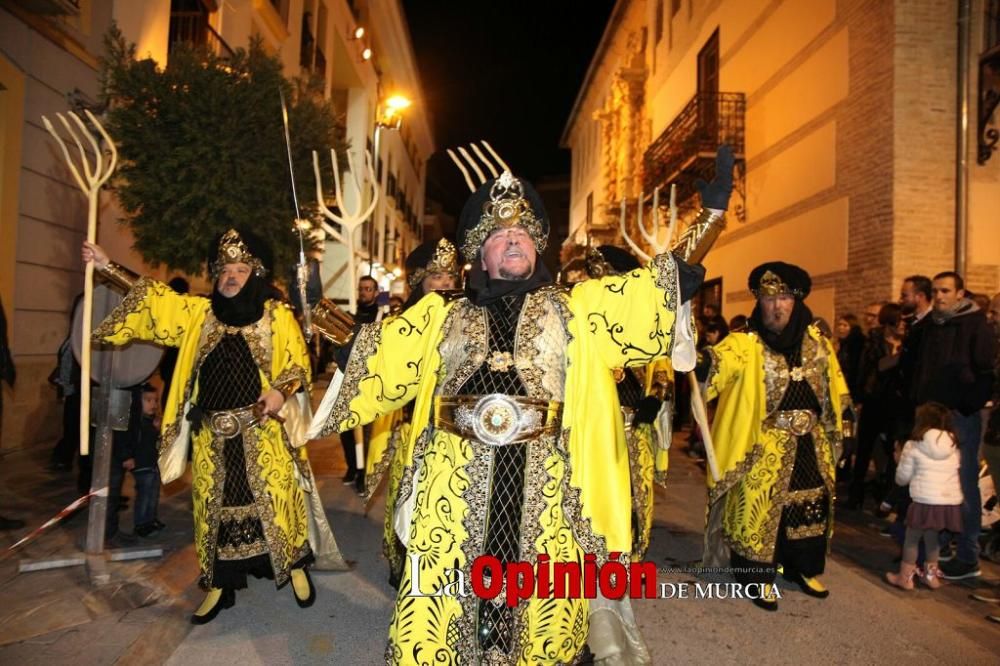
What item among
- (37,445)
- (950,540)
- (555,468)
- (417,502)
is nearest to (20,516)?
(37,445)

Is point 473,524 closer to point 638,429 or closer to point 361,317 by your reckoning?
point 638,429

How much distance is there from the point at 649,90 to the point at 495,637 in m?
21.9

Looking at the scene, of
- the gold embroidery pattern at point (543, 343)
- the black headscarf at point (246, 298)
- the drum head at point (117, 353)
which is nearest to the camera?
the gold embroidery pattern at point (543, 343)

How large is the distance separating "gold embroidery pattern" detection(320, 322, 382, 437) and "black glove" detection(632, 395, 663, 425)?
2365mm

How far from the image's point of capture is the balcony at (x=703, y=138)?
14.1 metres

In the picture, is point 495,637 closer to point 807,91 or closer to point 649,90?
point 807,91

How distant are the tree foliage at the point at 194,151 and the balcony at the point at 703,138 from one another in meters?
8.78

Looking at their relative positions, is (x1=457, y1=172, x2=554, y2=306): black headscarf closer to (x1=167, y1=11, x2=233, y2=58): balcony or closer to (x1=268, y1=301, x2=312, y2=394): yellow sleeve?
(x1=268, y1=301, x2=312, y2=394): yellow sleeve

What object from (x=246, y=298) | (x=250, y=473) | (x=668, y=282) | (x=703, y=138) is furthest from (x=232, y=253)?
(x=703, y=138)

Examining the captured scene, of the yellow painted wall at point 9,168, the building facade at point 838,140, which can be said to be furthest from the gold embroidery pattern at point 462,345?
the building facade at point 838,140

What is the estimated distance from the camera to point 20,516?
5754 millimetres

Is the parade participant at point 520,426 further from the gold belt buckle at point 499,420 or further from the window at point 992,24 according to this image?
the window at point 992,24

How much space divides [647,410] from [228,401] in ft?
8.75

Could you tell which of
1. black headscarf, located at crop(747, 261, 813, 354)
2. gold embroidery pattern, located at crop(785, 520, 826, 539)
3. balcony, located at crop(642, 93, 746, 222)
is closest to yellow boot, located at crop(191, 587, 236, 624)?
gold embroidery pattern, located at crop(785, 520, 826, 539)
